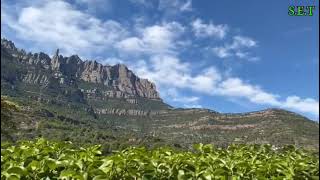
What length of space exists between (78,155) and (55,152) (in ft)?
0.99

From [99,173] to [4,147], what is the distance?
5.76 feet

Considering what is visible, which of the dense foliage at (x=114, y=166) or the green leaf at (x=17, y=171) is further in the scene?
the dense foliage at (x=114, y=166)

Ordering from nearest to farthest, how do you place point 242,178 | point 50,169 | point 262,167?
point 50,169, point 242,178, point 262,167

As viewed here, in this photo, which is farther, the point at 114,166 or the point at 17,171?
the point at 114,166

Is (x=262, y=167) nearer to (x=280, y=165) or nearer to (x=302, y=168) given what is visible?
(x=280, y=165)

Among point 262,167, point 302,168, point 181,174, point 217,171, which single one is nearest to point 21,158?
point 181,174

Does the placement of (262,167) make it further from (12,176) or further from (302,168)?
(12,176)

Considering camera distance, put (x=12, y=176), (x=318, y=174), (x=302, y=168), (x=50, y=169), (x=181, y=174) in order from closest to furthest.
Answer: (x=12, y=176)
(x=50, y=169)
(x=181, y=174)
(x=302, y=168)
(x=318, y=174)

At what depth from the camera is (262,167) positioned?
456 cm

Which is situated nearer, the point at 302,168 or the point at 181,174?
the point at 181,174

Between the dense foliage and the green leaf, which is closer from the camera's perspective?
the green leaf

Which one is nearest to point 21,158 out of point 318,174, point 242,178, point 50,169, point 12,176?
point 50,169

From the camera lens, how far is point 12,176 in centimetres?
326

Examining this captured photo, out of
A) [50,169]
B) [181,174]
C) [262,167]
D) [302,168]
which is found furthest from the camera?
[302,168]
